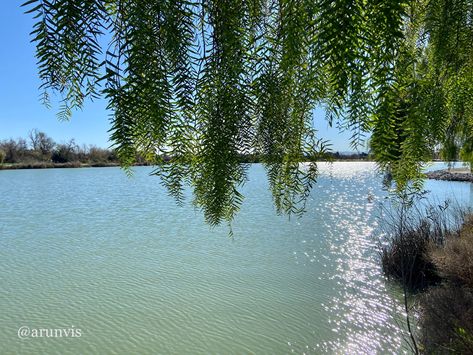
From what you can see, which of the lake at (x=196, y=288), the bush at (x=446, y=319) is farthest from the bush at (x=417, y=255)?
the bush at (x=446, y=319)

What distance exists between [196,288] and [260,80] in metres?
6.85

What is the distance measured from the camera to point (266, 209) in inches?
599

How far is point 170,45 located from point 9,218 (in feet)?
54.0

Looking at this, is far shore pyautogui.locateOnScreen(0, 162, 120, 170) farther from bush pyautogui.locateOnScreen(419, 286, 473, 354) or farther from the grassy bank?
bush pyautogui.locateOnScreen(419, 286, 473, 354)

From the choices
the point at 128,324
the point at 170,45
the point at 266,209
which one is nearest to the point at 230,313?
the point at 128,324

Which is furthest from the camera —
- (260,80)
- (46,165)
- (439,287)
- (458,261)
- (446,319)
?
(46,165)

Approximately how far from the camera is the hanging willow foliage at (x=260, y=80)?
0.45 m

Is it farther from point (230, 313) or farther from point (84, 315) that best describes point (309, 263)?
point (84, 315)

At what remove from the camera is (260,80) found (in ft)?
2.60

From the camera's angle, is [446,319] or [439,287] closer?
[446,319]

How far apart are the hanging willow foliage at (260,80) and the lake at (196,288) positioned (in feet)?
1.00

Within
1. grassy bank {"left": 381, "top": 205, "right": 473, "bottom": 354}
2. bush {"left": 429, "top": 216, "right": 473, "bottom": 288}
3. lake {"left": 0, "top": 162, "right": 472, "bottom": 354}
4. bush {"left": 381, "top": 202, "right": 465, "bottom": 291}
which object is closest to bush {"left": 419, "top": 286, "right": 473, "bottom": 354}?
grassy bank {"left": 381, "top": 205, "right": 473, "bottom": 354}

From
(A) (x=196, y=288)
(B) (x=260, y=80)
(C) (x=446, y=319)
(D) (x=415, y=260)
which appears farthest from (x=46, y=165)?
(B) (x=260, y=80)

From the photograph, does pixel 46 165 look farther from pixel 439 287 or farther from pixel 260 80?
pixel 260 80
